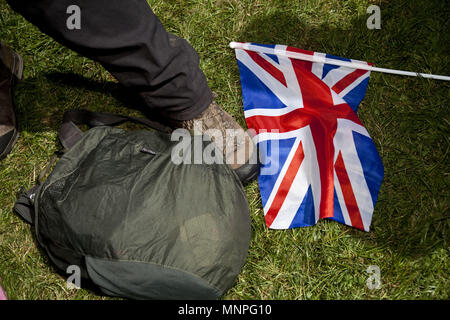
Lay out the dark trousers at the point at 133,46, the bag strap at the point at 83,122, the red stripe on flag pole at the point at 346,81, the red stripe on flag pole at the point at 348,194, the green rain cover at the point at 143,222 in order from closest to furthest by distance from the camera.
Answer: the dark trousers at the point at 133,46 → the green rain cover at the point at 143,222 → the bag strap at the point at 83,122 → the red stripe on flag pole at the point at 348,194 → the red stripe on flag pole at the point at 346,81

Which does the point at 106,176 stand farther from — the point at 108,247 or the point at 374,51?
the point at 374,51

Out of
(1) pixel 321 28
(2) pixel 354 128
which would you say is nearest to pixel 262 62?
(1) pixel 321 28

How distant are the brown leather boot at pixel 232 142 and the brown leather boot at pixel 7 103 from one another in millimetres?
941

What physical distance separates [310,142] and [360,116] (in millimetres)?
376

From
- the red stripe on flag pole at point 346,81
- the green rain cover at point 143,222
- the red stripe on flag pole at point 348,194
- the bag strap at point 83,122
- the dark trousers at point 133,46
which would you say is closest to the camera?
the dark trousers at point 133,46

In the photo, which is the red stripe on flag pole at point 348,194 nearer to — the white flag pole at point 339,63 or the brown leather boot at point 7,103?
the white flag pole at point 339,63

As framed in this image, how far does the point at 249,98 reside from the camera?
2053 millimetres

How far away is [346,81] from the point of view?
6.75 ft

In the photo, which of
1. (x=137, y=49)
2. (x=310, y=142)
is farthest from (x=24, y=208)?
(x=310, y=142)

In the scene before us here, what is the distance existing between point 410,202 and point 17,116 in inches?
89.8

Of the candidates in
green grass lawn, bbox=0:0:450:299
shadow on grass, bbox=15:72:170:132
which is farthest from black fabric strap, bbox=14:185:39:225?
shadow on grass, bbox=15:72:170:132

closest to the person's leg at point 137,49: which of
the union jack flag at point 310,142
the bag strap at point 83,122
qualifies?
the bag strap at point 83,122

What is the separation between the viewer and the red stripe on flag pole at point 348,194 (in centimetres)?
190

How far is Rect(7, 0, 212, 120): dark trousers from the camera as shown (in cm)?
126
